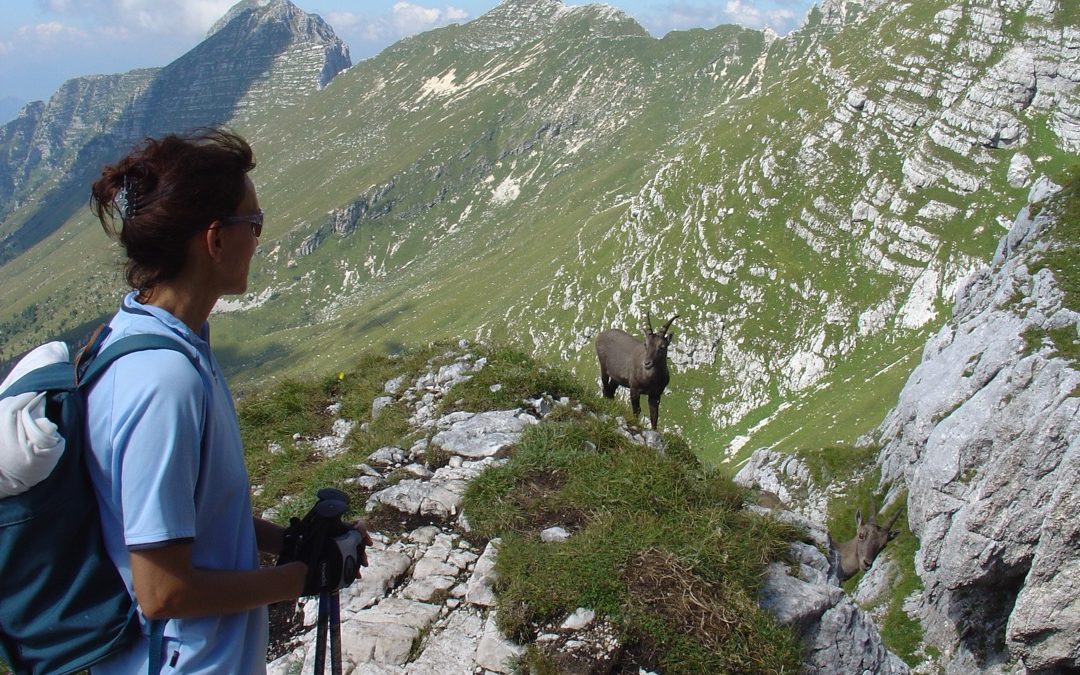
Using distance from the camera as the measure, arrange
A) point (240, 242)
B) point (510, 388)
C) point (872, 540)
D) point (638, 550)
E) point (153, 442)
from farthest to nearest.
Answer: point (872, 540), point (510, 388), point (638, 550), point (240, 242), point (153, 442)

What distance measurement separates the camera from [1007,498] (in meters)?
21.4

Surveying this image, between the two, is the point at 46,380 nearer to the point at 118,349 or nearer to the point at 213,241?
the point at 118,349

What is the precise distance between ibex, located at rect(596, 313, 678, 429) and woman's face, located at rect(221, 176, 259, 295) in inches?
531

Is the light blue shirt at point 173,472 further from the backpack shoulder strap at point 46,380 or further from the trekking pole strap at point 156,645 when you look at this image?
the backpack shoulder strap at point 46,380

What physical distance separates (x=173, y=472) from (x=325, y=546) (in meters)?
1.50

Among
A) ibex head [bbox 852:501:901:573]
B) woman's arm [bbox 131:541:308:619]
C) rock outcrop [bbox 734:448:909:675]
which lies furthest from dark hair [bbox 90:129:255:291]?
ibex head [bbox 852:501:901:573]

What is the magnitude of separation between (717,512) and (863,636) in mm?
2310

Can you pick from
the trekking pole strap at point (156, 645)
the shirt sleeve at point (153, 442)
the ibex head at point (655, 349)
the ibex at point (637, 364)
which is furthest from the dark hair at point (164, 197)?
the ibex head at point (655, 349)

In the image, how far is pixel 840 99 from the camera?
11738 cm

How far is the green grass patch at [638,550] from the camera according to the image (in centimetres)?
749

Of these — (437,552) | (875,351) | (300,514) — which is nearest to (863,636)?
(437,552)

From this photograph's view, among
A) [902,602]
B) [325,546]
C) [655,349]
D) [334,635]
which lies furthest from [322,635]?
[902,602]

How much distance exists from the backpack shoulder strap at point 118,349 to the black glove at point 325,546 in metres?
1.70

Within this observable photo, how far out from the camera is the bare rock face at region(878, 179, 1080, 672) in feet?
62.8
